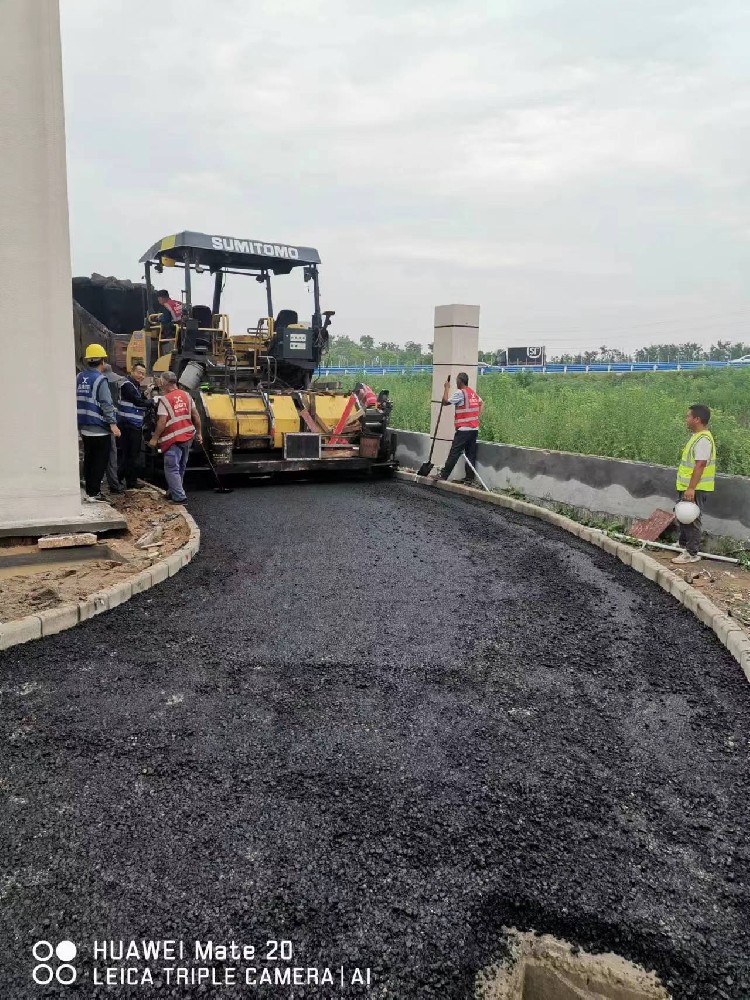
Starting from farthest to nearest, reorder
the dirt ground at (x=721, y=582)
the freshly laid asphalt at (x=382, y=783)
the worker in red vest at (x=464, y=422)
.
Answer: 1. the worker in red vest at (x=464, y=422)
2. the dirt ground at (x=721, y=582)
3. the freshly laid asphalt at (x=382, y=783)

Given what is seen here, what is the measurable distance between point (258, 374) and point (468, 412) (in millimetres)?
3524

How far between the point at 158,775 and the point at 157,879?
24.5 inches

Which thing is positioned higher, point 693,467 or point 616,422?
point 616,422

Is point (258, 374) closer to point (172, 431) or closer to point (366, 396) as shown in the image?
point (366, 396)

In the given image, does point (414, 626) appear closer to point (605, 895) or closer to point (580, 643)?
point (580, 643)

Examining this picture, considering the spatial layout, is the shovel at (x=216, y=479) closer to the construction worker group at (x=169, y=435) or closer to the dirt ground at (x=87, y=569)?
the construction worker group at (x=169, y=435)

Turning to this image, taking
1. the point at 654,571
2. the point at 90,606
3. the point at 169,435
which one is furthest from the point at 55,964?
the point at 169,435

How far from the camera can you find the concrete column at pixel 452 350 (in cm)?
1014

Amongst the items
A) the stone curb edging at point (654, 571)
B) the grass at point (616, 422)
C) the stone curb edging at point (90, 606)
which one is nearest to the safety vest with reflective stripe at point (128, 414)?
the stone curb edging at point (90, 606)

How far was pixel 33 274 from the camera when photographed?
562cm

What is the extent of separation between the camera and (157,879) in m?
2.38

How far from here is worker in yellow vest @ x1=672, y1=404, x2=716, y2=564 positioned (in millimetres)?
6141

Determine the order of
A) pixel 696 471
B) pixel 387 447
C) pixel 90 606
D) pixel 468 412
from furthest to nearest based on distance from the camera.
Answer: pixel 387 447 → pixel 468 412 → pixel 696 471 → pixel 90 606

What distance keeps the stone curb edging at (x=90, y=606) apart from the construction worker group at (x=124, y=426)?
1.81 meters
